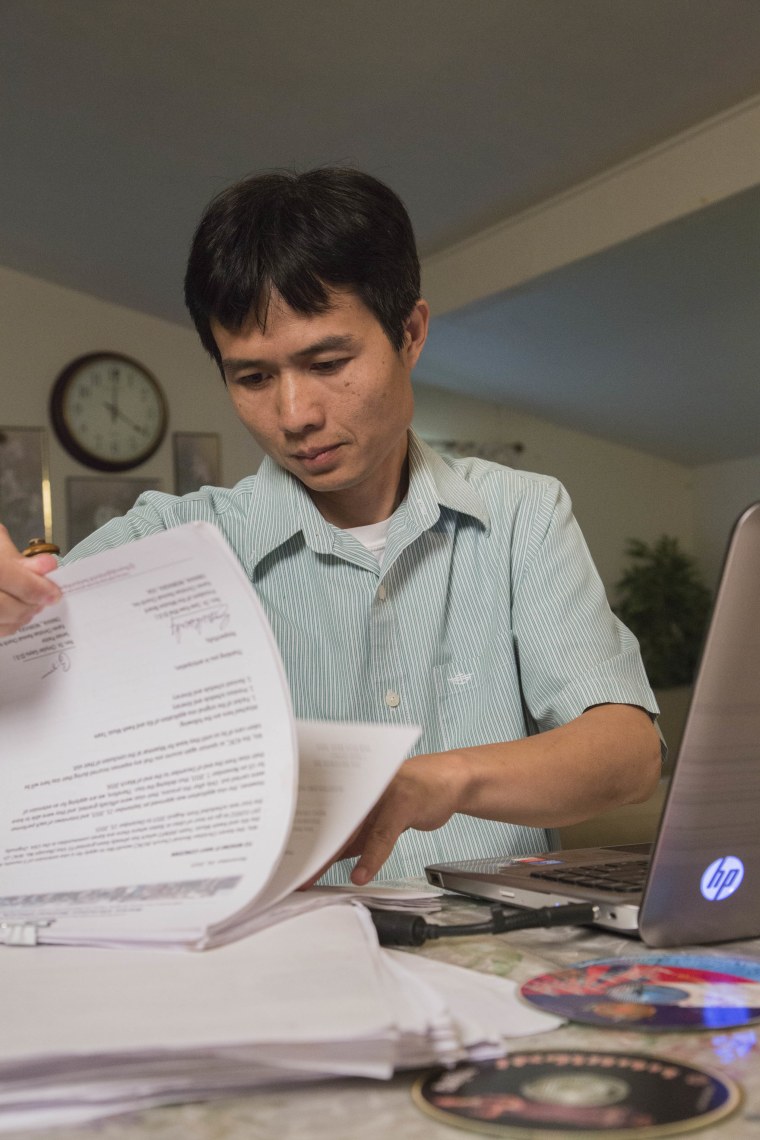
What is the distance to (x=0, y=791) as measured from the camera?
0.72 m

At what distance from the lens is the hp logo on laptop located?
663mm

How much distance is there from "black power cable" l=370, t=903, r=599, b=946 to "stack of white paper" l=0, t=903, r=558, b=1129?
92 millimetres

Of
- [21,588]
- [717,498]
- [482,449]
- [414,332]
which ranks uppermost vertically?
[482,449]

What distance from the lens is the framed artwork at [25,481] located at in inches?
242

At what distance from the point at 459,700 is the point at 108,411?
5425 millimetres

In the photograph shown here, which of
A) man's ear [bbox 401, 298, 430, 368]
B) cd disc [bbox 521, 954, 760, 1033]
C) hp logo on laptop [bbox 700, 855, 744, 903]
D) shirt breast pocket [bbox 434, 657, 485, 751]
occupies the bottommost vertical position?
cd disc [bbox 521, 954, 760, 1033]

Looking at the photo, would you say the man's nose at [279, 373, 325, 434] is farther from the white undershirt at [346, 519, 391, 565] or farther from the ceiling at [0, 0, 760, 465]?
the ceiling at [0, 0, 760, 465]

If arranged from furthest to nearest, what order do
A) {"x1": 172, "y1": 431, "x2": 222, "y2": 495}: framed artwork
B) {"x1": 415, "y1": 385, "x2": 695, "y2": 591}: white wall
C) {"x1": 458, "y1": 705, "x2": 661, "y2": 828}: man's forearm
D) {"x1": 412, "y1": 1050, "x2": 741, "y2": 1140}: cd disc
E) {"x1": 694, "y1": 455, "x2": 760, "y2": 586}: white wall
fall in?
{"x1": 694, "y1": 455, "x2": 760, "y2": 586}: white wall
{"x1": 415, "y1": 385, "x2": 695, "y2": 591}: white wall
{"x1": 172, "y1": 431, "x2": 222, "y2": 495}: framed artwork
{"x1": 458, "y1": 705, "x2": 661, "y2": 828}: man's forearm
{"x1": 412, "y1": 1050, "x2": 741, "y2": 1140}: cd disc

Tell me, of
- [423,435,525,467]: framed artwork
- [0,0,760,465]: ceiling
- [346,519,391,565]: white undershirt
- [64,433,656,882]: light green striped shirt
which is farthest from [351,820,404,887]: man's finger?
[423,435,525,467]: framed artwork

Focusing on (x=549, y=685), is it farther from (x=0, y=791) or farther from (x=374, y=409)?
(x=0, y=791)

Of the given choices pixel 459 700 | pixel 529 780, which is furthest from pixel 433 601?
pixel 529 780

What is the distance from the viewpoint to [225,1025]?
0.47 meters

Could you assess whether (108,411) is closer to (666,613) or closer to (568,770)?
(666,613)
